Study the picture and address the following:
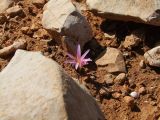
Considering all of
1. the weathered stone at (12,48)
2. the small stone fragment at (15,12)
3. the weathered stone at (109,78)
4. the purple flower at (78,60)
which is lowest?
the weathered stone at (109,78)

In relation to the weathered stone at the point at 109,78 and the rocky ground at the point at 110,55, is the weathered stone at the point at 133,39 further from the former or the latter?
the weathered stone at the point at 109,78

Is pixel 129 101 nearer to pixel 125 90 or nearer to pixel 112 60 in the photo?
pixel 125 90

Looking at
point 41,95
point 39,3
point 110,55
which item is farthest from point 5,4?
point 41,95

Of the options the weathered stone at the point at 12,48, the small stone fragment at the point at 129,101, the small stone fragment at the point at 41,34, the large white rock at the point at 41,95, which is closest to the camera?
the large white rock at the point at 41,95

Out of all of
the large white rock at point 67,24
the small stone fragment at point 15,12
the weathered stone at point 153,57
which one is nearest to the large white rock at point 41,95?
the large white rock at point 67,24

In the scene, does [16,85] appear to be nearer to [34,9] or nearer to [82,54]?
[82,54]

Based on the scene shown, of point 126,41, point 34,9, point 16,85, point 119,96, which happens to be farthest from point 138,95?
point 34,9
